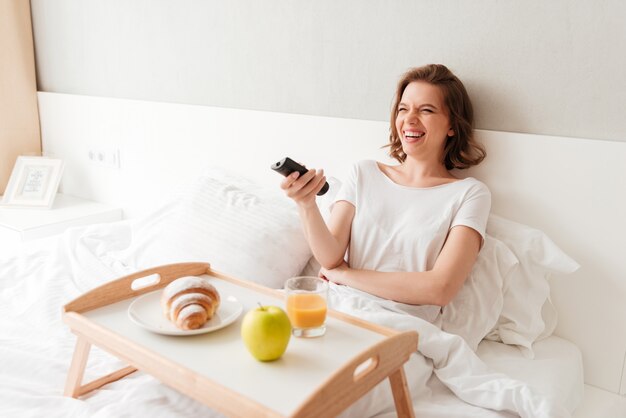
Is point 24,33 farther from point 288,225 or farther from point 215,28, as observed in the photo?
point 288,225

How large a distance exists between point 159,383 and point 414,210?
76cm

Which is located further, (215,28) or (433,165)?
(215,28)

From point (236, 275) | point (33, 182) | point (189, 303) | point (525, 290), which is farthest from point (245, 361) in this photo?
point (33, 182)

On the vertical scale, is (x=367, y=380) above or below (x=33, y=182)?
above

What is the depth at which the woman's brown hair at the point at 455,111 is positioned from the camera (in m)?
1.50

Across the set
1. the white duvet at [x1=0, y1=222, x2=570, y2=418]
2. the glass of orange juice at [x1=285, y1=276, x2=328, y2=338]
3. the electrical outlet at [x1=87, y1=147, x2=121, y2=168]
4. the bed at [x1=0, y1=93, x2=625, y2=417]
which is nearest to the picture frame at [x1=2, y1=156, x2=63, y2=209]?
the electrical outlet at [x1=87, y1=147, x2=121, y2=168]

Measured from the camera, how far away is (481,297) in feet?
4.76

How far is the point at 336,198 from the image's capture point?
163 cm

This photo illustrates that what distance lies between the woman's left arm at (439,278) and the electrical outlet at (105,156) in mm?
1616

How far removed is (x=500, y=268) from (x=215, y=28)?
4.48ft

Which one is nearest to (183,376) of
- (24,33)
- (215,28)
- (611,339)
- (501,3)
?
(611,339)

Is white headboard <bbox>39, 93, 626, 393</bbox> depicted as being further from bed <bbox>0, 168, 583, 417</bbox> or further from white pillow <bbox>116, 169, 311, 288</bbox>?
white pillow <bbox>116, 169, 311, 288</bbox>

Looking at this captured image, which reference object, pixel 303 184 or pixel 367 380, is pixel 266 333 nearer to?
pixel 367 380

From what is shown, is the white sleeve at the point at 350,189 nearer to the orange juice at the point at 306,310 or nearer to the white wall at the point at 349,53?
the white wall at the point at 349,53
